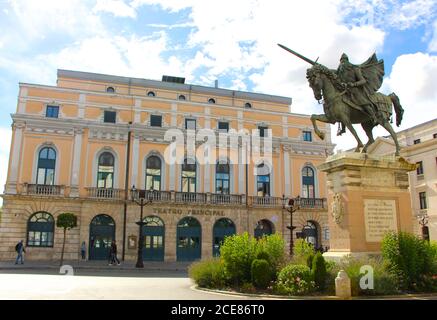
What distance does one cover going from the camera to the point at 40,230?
3394cm

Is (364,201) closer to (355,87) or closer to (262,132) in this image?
(355,87)

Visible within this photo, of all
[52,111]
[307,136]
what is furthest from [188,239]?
[307,136]

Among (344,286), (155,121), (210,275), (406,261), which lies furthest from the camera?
(155,121)

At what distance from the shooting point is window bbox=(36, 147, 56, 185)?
3519 cm

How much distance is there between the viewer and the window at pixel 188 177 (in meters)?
38.6

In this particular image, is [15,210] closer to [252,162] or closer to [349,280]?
[252,162]

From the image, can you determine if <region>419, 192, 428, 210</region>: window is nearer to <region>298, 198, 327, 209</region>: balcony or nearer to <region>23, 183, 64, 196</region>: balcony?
<region>298, 198, 327, 209</region>: balcony

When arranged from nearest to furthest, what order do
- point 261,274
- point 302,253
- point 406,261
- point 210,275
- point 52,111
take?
point 406,261 → point 261,274 → point 302,253 → point 210,275 → point 52,111

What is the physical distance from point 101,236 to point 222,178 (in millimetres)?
11877

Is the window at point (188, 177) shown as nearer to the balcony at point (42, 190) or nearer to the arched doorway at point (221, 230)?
the arched doorway at point (221, 230)

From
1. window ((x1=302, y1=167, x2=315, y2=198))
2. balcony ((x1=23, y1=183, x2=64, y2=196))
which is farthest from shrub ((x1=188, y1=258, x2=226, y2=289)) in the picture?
window ((x1=302, y1=167, x2=315, y2=198))

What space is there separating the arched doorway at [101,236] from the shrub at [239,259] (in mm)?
23988

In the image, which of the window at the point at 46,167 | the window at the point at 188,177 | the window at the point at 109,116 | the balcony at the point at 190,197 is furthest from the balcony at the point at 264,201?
the window at the point at 46,167
